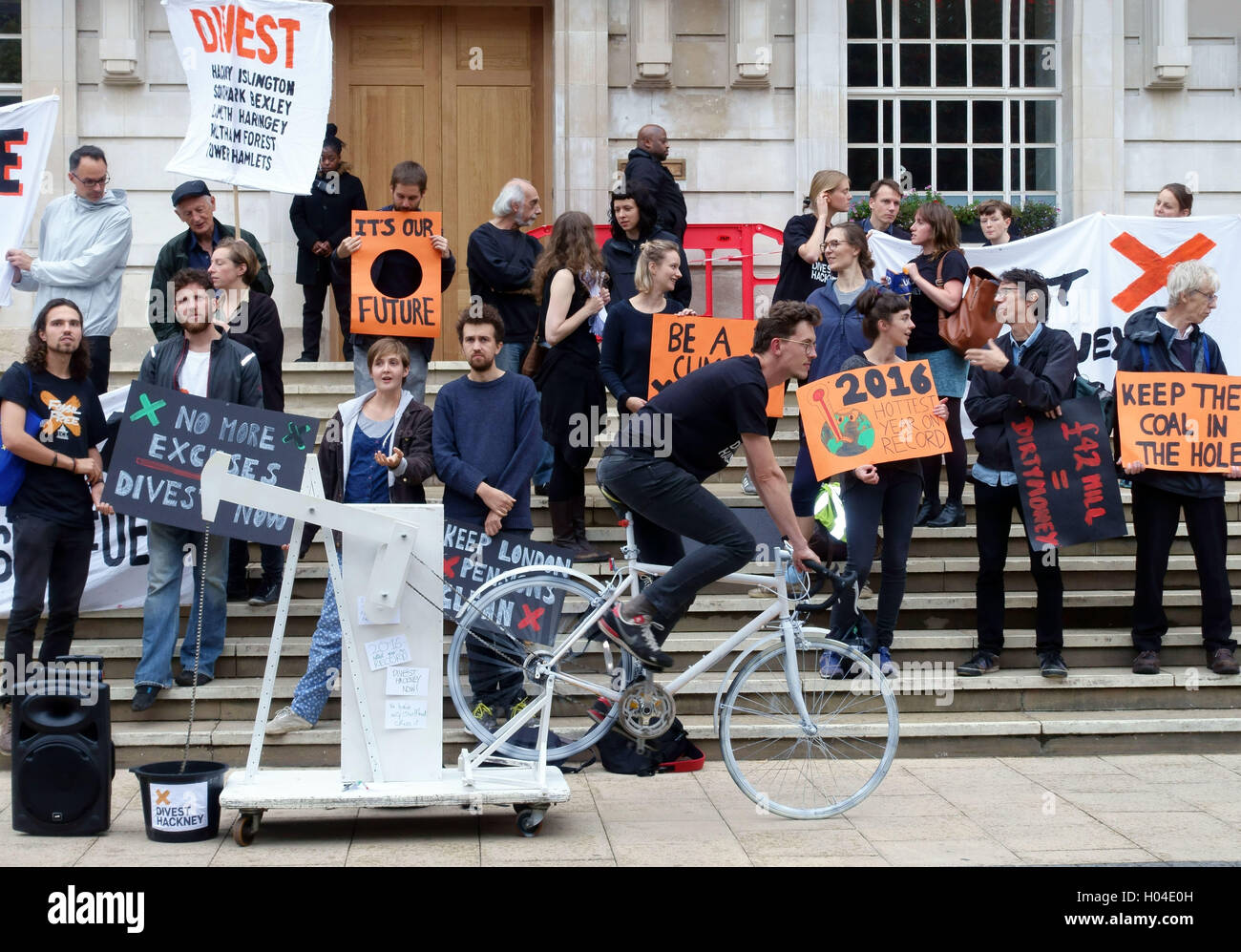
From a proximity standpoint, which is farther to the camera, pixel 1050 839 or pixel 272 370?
pixel 272 370

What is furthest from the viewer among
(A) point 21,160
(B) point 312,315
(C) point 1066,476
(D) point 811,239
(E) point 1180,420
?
(B) point 312,315

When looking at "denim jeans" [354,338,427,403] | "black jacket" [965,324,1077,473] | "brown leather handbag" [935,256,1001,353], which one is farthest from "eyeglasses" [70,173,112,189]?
"black jacket" [965,324,1077,473]

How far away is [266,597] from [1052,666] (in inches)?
173

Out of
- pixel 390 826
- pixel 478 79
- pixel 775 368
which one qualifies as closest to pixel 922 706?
pixel 775 368

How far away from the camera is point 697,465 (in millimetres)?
6730

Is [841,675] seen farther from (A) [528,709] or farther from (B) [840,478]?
(B) [840,478]

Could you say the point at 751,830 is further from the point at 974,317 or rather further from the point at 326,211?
the point at 326,211

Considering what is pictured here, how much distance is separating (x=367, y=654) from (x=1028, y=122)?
34.0ft

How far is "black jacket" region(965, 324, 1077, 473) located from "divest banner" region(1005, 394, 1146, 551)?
0.07 meters

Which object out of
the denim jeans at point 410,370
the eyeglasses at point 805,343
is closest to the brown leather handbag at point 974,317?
the eyeglasses at point 805,343

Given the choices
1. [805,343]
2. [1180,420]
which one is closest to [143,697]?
[805,343]

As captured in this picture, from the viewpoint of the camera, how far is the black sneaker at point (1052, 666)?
830cm

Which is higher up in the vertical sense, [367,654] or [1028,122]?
[1028,122]

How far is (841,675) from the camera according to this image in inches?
263
